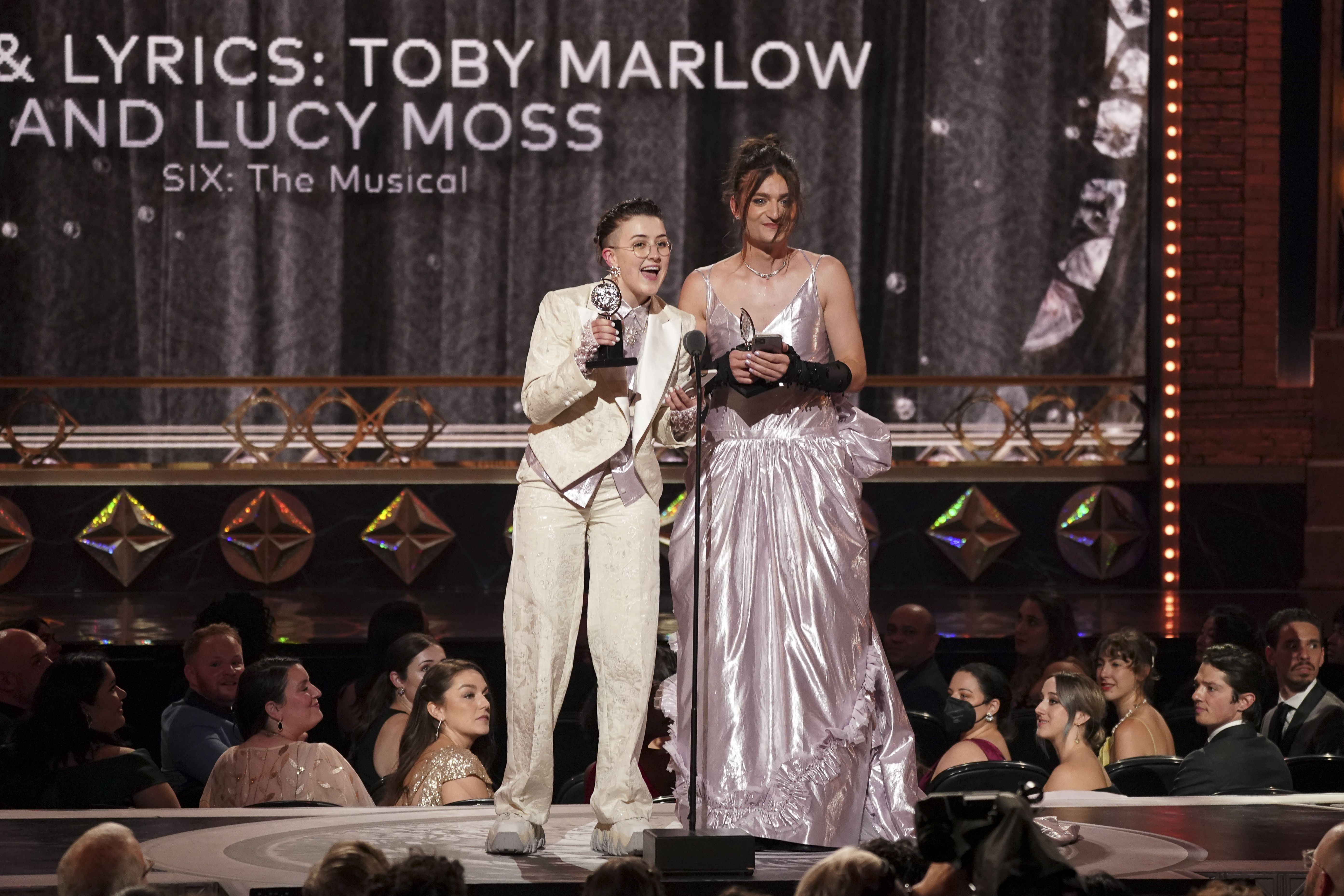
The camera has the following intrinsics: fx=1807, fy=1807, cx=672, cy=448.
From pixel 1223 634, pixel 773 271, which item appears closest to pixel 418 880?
pixel 773 271

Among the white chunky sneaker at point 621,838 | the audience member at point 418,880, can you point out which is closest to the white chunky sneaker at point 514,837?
the white chunky sneaker at point 621,838

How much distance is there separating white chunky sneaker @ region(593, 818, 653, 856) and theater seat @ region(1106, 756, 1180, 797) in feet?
5.34

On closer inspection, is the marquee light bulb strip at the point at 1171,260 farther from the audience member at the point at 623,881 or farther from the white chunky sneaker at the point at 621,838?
the audience member at the point at 623,881

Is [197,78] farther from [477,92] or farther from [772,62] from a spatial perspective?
[772,62]

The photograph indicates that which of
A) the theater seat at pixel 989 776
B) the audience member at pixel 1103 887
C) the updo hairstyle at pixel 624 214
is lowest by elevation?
the theater seat at pixel 989 776

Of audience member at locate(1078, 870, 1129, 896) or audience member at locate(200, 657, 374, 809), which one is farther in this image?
audience member at locate(200, 657, 374, 809)

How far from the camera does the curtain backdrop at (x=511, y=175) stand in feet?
31.8

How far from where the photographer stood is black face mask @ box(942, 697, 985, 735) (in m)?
5.23

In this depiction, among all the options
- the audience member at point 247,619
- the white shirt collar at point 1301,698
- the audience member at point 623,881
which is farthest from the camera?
the audience member at point 247,619

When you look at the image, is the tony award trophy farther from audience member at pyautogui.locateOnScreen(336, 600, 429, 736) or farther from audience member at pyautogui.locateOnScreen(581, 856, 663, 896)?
audience member at pyautogui.locateOnScreen(336, 600, 429, 736)

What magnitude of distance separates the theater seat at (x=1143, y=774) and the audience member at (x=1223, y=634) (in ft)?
3.82

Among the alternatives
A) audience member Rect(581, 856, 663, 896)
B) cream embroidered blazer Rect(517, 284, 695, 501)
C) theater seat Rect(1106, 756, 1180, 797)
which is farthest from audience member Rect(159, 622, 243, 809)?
audience member Rect(581, 856, 663, 896)

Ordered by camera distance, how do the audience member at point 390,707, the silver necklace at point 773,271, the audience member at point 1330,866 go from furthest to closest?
the audience member at point 390,707
the silver necklace at point 773,271
the audience member at point 1330,866

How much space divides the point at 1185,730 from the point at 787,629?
2.40m
